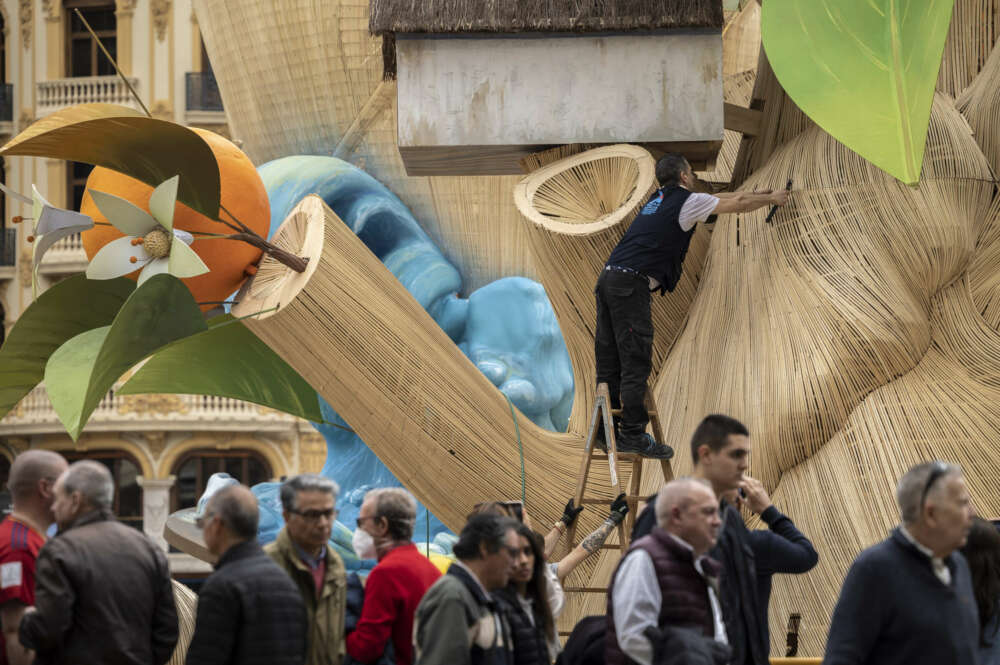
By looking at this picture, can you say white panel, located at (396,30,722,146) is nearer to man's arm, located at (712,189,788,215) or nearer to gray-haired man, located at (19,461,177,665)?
man's arm, located at (712,189,788,215)

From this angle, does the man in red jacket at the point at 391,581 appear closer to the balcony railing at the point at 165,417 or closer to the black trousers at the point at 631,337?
the black trousers at the point at 631,337

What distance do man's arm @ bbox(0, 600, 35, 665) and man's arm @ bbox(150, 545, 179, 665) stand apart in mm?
354

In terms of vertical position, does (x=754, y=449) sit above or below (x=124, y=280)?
below

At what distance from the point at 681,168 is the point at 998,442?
69.9 inches

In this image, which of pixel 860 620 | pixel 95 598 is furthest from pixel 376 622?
pixel 860 620

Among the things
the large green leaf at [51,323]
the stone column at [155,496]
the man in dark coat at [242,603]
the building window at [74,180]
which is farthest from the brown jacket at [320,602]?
the building window at [74,180]

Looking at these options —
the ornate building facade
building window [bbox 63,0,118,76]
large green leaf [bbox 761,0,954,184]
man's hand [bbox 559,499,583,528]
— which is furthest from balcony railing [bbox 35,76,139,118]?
man's hand [bbox 559,499,583,528]

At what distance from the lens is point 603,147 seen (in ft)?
22.0

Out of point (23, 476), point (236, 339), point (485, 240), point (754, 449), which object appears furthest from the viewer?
point (485, 240)

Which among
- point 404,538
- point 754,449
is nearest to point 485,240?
point 754,449

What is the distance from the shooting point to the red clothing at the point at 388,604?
13.6 feet

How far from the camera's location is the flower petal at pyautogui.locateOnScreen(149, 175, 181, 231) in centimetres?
595

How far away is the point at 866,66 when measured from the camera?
626cm

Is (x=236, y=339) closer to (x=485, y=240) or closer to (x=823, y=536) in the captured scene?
(x=823, y=536)
